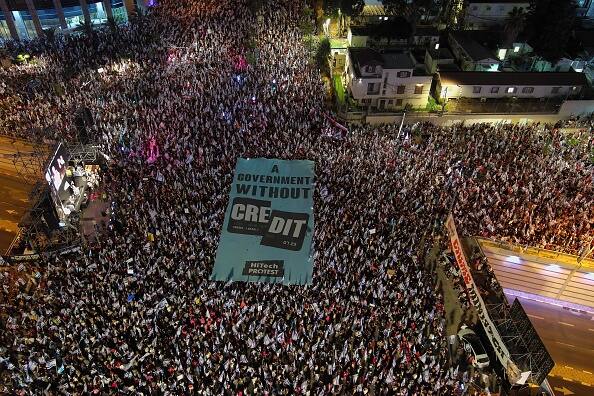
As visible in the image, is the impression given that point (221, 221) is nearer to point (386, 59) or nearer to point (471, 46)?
point (386, 59)

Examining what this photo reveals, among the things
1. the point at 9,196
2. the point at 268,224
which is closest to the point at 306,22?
the point at 268,224

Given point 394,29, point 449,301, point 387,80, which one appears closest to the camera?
point 449,301

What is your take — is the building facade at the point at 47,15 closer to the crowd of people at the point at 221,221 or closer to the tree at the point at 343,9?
the crowd of people at the point at 221,221

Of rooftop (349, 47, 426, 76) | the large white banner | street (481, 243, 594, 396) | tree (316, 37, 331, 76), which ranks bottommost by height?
street (481, 243, 594, 396)

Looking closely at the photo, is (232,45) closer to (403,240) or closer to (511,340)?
(403,240)

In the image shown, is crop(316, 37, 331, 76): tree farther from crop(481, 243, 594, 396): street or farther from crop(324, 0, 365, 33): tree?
crop(481, 243, 594, 396): street

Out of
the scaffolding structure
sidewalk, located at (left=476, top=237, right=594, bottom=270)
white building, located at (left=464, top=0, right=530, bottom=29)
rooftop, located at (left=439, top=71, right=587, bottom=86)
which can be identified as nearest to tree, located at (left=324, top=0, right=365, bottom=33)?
white building, located at (left=464, top=0, right=530, bottom=29)

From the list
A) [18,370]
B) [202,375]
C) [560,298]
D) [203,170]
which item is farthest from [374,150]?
[18,370]

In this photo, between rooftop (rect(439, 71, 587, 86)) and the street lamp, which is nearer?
rooftop (rect(439, 71, 587, 86))
